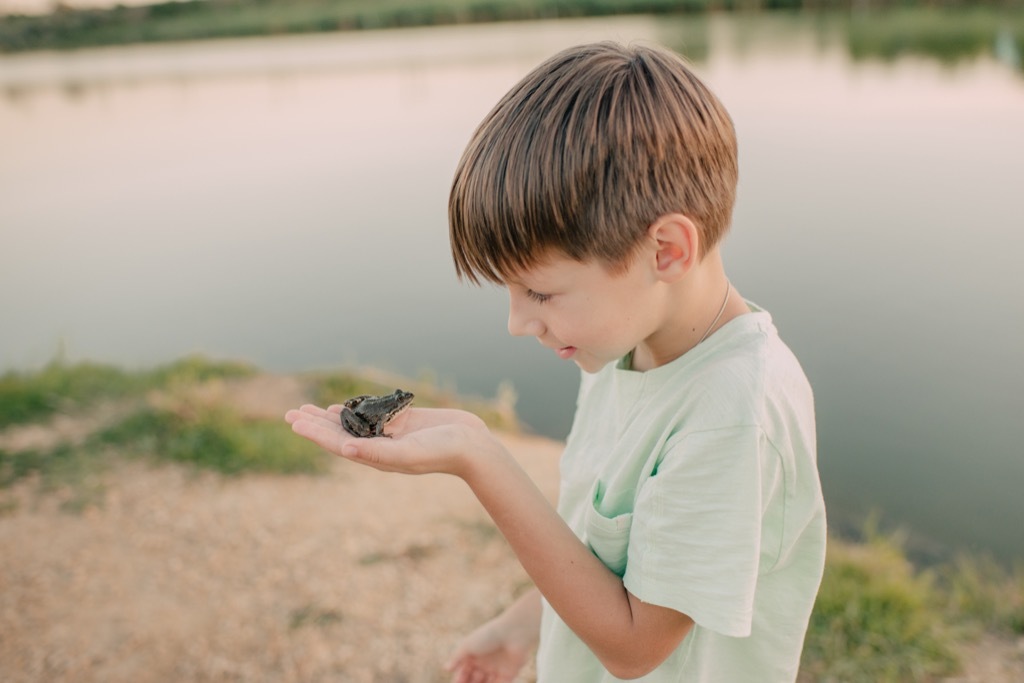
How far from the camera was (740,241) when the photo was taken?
1020 cm

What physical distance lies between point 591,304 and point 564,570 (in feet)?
1.61

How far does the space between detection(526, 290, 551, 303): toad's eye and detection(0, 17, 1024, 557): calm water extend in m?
0.75

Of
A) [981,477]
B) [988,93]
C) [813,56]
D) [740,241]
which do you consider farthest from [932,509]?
[813,56]

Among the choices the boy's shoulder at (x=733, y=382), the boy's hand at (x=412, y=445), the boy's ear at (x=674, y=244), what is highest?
the boy's ear at (x=674, y=244)

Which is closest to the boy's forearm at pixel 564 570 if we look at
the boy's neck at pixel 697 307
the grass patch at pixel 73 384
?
the boy's neck at pixel 697 307

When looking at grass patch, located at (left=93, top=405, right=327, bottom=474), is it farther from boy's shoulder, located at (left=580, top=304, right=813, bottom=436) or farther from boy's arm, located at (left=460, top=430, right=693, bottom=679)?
boy's shoulder, located at (left=580, top=304, right=813, bottom=436)

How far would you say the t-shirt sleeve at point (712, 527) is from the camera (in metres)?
1.22

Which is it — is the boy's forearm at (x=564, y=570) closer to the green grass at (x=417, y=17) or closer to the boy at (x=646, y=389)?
the boy at (x=646, y=389)

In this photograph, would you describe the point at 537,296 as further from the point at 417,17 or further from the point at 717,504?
the point at 417,17

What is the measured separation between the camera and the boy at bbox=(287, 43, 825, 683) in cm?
125

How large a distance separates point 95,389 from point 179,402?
133 centimetres

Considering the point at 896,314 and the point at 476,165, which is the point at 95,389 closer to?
the point at 476,165

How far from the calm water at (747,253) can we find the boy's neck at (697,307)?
0.69 meters

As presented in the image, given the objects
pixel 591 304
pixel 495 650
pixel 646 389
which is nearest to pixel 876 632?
pixel 495 650
